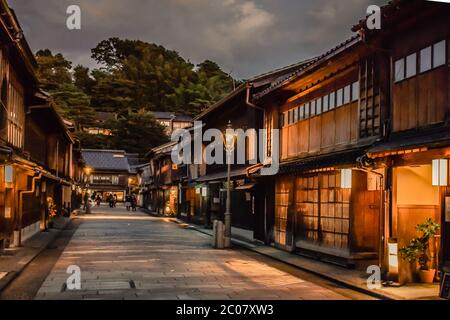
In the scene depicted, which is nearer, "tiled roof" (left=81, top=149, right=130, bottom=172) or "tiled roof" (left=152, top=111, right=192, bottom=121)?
"tiled roof" (left=81, top=149, right=130, bottom=172)

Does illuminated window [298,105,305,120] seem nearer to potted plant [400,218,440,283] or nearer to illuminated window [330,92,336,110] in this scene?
illuminated window [330,92,336,110]

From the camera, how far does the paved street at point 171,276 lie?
12.5 m

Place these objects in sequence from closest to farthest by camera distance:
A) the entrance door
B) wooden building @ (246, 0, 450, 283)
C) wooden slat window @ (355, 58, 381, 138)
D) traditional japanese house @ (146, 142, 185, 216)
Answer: wooden building @ (246, 0, 450, 283), the entrance door, wooden slat window @ (355, 58, 381, 138), traditional japanese house @ (146, 142, 185, 216)

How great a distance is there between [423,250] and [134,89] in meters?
87.3

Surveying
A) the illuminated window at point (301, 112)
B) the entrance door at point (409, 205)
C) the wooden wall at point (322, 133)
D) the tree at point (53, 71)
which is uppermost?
the tree at point (53, 71)

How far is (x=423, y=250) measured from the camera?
13.4m

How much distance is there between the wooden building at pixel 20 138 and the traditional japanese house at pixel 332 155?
1045cm

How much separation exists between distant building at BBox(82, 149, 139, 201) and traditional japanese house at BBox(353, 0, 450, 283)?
85.3 meters

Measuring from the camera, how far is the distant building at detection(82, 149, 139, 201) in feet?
328

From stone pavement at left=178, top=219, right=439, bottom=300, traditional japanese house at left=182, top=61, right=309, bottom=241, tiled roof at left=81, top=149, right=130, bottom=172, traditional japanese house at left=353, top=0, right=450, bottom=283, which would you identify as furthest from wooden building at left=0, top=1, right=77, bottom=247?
tiled roof at left=81, top=149, right=130, bottom=172

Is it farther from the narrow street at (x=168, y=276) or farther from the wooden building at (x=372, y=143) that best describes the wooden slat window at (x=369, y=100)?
the narrow street at (x=168, y=276)

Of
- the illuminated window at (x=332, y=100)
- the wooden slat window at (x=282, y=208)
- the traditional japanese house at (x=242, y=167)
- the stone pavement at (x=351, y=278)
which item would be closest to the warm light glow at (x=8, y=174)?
the traditional japanese house at (x=242, y=167)

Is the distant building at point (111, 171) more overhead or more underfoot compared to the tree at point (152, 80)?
more underfoot

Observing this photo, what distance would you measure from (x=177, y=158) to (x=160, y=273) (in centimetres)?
3896
